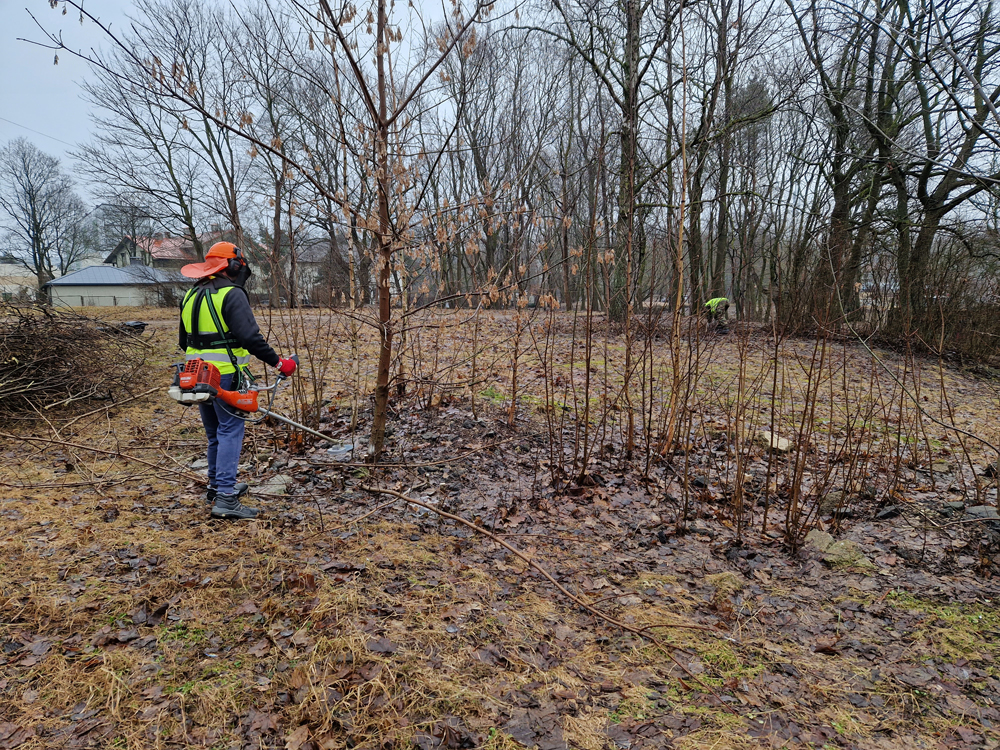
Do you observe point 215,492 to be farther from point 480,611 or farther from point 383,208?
point 383,208

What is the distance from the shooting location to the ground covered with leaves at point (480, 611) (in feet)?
7.72

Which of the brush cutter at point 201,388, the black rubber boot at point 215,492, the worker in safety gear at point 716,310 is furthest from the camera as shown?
the worker in safety gear at point 716,310

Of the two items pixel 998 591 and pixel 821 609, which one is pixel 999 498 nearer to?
pixel 998 591

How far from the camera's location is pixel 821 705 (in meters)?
2.58

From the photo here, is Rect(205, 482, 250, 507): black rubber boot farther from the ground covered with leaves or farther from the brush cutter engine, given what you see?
the brush cutter engine

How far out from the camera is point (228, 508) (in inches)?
156

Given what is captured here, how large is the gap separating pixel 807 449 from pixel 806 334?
11490 mm

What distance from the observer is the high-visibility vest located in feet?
12.6

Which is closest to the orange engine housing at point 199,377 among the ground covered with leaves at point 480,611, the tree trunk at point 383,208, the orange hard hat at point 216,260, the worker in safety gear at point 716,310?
the orange hard hat at point 216,260

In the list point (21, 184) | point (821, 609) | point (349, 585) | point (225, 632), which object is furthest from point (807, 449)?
point (21, 184)

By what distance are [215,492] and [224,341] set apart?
1.21 m

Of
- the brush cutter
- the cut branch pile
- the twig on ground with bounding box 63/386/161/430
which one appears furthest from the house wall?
the brush cutter

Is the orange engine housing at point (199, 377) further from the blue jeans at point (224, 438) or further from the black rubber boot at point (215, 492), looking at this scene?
the black rubber boot at point (215, 492)

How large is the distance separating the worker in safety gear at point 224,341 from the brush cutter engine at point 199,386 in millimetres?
70
